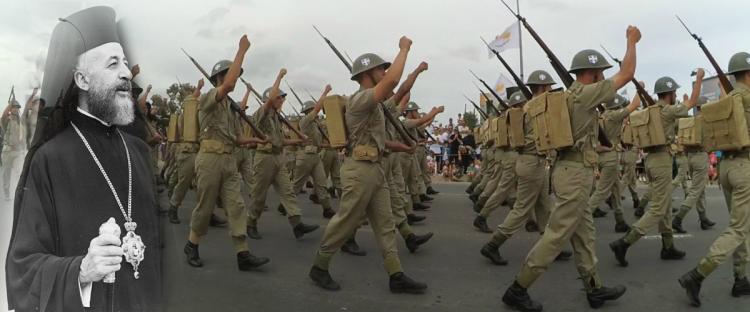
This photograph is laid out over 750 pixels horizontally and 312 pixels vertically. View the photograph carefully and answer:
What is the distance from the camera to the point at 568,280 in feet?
17.2

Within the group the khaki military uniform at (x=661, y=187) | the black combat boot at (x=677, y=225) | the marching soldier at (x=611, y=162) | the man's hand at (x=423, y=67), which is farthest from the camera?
the black combat boot at (x=677, y=225)

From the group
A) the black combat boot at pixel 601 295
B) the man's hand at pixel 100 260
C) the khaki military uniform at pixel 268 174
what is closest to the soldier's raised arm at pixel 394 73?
the black combat boot at pixel 601 295

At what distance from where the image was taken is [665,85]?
6703 millimetres

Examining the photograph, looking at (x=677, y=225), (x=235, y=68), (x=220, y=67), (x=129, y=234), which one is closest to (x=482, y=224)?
(x=677, y=225)

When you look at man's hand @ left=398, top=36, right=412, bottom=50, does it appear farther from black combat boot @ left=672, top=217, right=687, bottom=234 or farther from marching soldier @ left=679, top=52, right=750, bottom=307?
black combat boot @ left=672, top=217, right=687, bottom=234

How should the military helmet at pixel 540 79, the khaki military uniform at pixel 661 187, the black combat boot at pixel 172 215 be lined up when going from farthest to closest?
the military helmet at pixel 540 79, the khaki military uniform at pixel 661 187, the black combat boot at pixel 172 215

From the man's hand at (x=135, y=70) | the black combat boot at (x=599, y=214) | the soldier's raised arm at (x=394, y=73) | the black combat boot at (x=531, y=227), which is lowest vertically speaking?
the black combat boot at (x=599, y=214)

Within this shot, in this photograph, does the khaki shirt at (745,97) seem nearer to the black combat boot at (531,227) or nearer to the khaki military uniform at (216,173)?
the black combat boot at (531,227)

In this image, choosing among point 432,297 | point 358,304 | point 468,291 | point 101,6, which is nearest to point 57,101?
point 101,6

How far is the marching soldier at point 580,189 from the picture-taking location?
4.18 metres

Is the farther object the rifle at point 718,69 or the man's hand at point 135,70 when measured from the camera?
the rifle at point 718,69

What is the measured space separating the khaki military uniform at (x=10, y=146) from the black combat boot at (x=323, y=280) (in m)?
3.53

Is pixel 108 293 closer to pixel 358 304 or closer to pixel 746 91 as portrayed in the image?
pixel 358 304

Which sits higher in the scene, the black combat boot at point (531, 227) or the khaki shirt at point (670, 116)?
the khaki shirt at point (670, 116)
